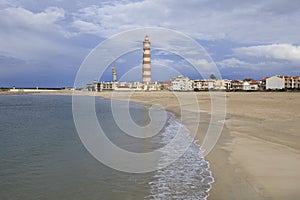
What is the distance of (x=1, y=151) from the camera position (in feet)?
28.4

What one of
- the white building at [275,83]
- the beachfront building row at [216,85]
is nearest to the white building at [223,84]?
the beachfront building row at [216,85]

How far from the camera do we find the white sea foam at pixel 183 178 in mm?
4926

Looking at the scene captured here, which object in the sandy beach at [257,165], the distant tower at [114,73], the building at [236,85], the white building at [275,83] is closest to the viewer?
the sandy beach at [257,165]

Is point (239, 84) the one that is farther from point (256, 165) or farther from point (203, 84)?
point (256, 165)

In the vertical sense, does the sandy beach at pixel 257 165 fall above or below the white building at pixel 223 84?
below

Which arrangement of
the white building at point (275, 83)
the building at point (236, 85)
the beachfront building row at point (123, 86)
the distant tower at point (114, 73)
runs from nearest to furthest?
the white building at point (275, 83) → the beachfront building row at point (123, 86) → the building at point (236, 85) → the distant tower at point (114, 73)

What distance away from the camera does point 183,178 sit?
5844mm

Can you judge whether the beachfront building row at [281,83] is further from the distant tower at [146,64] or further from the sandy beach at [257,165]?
the sandy beach at [257,165]

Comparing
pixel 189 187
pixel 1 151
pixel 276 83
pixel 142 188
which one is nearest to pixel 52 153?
pixel 1 151

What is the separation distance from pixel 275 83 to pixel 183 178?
230 ft

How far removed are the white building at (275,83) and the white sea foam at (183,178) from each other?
220 ft

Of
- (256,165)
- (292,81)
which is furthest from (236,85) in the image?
(256,165)

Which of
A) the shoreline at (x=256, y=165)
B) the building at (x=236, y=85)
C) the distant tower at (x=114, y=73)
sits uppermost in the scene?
the distant tower at (x=114, y=73)

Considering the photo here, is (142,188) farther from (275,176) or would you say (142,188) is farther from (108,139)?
(108,139)
